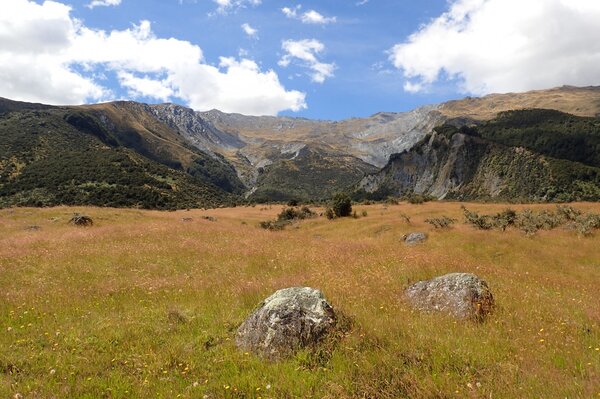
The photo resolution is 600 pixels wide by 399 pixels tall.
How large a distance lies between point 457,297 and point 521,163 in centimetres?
15593

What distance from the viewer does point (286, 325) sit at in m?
8.36

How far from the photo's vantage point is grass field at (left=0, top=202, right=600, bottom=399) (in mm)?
6730

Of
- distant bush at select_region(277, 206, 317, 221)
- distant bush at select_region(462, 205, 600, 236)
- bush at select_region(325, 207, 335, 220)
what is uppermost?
distant bush at select_region(462, 205, 600, 236)

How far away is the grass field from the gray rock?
9819mm

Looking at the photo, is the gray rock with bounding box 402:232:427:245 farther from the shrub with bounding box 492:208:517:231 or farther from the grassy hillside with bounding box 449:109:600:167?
the grassy hillside with bounding box 449:109:600:167

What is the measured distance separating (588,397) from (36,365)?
9.29m

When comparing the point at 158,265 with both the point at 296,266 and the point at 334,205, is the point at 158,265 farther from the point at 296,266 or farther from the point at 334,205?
the point at 334,205

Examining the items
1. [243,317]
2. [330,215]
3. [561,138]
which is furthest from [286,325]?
[561,138]

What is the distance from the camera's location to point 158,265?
1828cm

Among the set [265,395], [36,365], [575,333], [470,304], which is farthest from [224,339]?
[575,333]

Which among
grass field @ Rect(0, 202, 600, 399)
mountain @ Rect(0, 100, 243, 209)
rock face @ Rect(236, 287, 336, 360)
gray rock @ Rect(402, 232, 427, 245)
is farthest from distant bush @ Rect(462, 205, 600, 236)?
mountain @ Rect(0, 100, 243, 209)

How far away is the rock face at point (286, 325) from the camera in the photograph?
26.7 feet

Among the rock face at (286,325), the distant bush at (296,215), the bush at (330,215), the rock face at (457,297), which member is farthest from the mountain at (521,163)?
the rock face at (286,325)

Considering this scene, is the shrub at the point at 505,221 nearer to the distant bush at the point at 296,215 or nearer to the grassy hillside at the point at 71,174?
the distant bush at the point at 296,215
